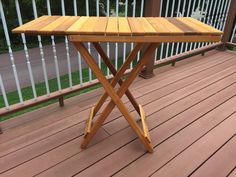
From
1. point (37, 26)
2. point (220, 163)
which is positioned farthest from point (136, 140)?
point (37, 26)

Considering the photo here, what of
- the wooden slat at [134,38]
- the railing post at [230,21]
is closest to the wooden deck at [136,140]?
the wooden slat at [134,38]

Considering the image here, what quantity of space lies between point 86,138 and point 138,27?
3.09ft

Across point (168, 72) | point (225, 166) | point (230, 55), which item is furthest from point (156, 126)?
point (230, 55)

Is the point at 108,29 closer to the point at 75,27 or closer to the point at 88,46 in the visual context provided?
the point at 75,27

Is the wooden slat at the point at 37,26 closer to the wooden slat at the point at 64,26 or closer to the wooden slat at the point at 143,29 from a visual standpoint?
the wooden slat at the point at 64,26

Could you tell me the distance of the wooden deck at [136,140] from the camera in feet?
5.39

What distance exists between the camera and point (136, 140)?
1.92 metres

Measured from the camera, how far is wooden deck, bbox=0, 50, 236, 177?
1.64 meters

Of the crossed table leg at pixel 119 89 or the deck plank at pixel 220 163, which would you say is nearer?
the crossed table leg at pixel 119 89

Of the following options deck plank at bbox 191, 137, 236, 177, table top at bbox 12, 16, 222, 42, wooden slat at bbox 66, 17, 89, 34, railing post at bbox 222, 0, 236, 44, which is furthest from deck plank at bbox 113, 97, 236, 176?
railing post at bbox 222, 0, 236, 44

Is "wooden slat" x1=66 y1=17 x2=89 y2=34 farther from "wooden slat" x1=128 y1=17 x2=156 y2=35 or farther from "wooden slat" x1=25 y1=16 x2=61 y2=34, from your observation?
"wooden slat" x1=128 y1=17 x2=156 y2=35

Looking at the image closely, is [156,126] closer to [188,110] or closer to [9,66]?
[188,110]

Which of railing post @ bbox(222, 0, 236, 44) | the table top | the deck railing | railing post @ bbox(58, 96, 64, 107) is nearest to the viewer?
the table top

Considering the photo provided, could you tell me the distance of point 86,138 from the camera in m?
1.79
